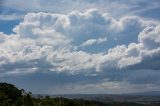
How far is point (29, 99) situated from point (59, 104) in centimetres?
1575

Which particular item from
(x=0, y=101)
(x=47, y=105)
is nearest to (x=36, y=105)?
(x=47, y=105)

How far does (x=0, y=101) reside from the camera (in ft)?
565

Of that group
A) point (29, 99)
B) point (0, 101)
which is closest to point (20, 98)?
point (29, 99)

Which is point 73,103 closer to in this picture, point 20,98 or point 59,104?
point 59,104

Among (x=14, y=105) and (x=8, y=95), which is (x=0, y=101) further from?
(x=8, y=95)

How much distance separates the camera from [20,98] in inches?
7539

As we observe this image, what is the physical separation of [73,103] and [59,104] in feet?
25.5

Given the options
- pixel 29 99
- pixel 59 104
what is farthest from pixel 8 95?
pixel 59 104

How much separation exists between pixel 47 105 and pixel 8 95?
28.8 m

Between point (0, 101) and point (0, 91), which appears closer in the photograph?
point (0, 101)

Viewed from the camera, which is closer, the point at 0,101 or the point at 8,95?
the point at 0,101

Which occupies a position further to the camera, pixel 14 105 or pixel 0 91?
pixel 0 91

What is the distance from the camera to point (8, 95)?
197 metres

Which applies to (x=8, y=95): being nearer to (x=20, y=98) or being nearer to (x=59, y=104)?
(x=20, y=98)
